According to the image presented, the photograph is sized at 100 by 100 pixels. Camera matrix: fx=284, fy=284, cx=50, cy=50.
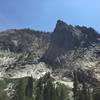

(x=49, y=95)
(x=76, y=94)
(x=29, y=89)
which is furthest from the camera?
(x=29, y=89)

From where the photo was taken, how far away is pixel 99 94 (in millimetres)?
102938

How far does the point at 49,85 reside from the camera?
177000 mm

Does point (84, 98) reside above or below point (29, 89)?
below

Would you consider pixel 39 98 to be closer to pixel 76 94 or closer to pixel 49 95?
pixel 49 95

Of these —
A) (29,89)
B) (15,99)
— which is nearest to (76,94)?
(15,99)

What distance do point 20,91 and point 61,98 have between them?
26.7m

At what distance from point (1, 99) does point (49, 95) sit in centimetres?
3305

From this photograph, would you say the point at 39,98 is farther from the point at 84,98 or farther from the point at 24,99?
the point at 84,98

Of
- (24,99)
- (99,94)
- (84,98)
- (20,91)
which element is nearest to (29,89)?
(20,91)

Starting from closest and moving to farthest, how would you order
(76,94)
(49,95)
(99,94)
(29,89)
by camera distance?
(99,94) < (76,94) < (49,95) < (29,89)

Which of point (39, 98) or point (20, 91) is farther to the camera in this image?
point (20, 91)

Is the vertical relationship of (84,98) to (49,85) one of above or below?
below

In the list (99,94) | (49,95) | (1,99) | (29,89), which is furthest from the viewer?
(29,89)

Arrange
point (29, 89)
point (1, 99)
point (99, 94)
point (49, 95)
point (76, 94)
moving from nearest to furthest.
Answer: point (99, 94)
point (76, 94)
point (1, 99)
point (49, 95)
point (29, 89)
